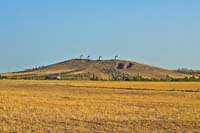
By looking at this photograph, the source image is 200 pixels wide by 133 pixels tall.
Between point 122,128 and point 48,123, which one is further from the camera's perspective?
point 48,123

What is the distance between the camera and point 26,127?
20422 millimetres

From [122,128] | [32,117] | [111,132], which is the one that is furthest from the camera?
[32,117]

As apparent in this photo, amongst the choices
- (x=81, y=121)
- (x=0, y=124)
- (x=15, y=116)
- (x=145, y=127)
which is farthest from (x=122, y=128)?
(x=15, y=116)

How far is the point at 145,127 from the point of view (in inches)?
842

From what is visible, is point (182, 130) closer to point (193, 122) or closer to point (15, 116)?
point (193, 122)

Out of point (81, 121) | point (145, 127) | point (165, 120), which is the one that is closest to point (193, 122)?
point (165, 120)

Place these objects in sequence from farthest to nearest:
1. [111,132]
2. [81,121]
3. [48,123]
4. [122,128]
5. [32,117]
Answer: [32,117] < [81,121] < [48,123] < [122,128] < [111,132]

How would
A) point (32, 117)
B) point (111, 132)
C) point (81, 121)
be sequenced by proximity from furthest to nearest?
point (32, 117), point (81, 121), point (111, 132)

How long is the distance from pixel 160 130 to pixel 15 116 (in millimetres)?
8629

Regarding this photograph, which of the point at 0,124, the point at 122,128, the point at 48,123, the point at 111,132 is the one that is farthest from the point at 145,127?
the point at 0,124

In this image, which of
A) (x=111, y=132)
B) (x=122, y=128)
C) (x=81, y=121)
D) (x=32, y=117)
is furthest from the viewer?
(x=32, y=117)

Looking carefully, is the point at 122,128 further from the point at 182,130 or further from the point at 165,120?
the point at 165,120

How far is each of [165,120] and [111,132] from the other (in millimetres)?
6045

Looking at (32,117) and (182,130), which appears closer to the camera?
(182,130)
